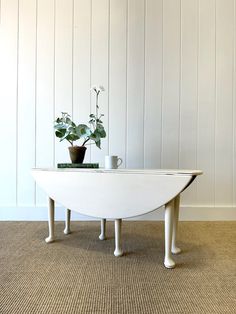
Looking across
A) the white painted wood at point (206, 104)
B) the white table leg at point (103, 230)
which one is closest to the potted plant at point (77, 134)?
the white table leg at point (103, 230)

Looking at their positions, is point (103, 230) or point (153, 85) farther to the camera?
point (153, 85)

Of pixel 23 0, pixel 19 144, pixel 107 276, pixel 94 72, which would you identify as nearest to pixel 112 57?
pixel 94 72

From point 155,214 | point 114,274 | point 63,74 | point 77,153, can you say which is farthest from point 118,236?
point 63,74

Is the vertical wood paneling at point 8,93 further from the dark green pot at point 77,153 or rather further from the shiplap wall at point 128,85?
the dark green pot at point 77,153

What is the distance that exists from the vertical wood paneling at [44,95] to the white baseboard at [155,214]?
4.2 inches

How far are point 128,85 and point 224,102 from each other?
77cm

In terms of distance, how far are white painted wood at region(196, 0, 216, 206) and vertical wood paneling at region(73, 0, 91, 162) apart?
2.89 ft

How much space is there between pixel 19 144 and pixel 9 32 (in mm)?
890

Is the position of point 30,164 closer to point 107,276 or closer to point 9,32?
point 9,32

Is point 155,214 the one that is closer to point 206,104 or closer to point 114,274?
point 206,104

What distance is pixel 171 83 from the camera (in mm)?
2248

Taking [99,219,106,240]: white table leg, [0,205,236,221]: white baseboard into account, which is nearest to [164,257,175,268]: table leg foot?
[99,219,106,240]: white table leg

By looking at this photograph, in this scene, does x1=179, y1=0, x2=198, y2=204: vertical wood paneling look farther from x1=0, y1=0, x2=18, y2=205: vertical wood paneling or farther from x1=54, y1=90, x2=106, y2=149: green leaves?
x1=0, y1=0, x2=18, y2=205: vertical wood paneling

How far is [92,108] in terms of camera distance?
2.26 meters
